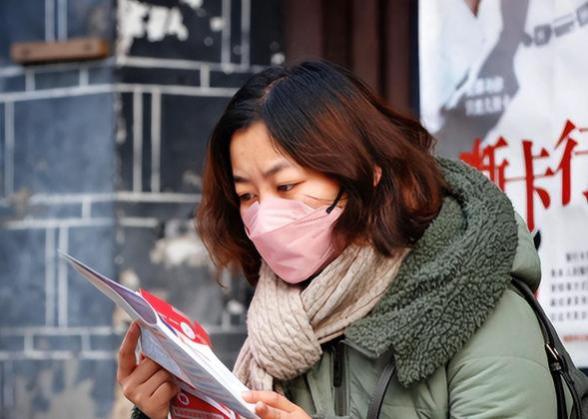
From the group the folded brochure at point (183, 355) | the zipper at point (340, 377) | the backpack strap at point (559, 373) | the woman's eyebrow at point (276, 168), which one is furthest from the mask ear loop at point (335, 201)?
the backpack strap at point (559, 373)

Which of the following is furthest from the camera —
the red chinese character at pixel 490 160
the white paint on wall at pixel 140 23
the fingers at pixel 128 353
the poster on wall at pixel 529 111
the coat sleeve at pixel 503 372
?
the white paint on wall at pixel 140 23

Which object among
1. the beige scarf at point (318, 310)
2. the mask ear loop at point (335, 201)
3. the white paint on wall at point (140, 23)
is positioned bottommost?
the beige scarf at point (318, 310)

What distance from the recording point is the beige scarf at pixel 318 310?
2.36 metres

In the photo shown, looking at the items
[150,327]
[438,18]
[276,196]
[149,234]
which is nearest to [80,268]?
[150,327]

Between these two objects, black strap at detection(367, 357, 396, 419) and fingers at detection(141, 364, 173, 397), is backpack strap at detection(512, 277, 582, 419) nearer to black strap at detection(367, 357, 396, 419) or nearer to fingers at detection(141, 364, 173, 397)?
black strap at detection(367, 357, 396, 419)

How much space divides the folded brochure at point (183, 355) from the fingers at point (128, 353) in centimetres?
3

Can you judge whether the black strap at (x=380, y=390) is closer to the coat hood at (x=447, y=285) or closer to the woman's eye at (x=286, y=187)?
the coat hood at (x=447, y=285)

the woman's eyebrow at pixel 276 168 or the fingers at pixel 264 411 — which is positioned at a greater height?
the woman's eyebrow at pixel 276 168

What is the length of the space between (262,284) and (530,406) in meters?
0.64

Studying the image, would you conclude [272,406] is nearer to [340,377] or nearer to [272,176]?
[340,377]

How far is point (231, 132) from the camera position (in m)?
2.50

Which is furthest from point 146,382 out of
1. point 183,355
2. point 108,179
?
point 108,179

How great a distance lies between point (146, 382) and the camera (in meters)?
2.48

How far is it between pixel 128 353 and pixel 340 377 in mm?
434
